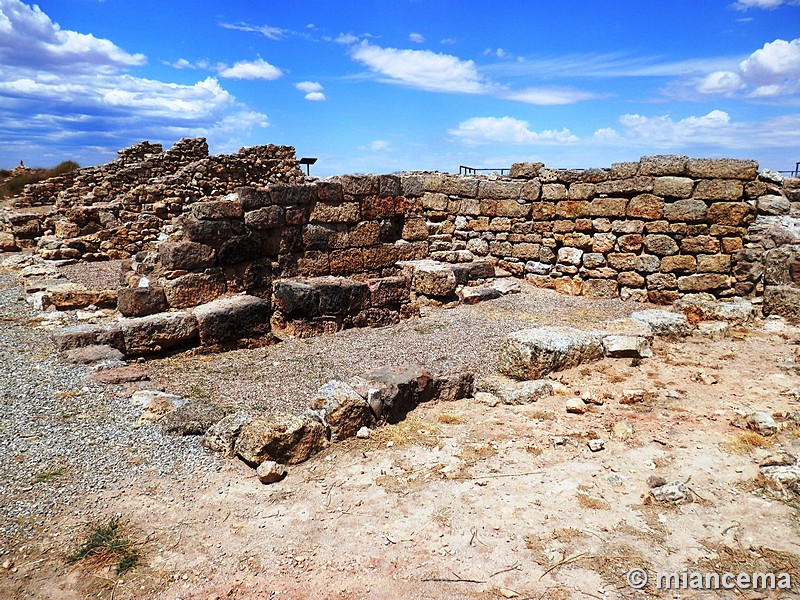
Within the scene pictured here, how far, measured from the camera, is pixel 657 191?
11.1 meters

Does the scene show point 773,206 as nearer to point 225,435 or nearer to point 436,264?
point 436,264

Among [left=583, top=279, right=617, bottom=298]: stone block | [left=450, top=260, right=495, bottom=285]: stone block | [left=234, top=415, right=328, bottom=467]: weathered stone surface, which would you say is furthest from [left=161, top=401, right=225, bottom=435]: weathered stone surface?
[left=583, top=279, right=617, bottom=298]: stone block

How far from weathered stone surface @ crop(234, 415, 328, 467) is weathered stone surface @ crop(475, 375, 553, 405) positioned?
2.27m

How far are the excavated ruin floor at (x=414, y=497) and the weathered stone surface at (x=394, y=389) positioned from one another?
165 mm

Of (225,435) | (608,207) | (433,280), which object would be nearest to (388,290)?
(433,280)

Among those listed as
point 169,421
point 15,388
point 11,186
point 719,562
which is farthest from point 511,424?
point 11,186

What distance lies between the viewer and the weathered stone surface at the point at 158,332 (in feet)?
24.6

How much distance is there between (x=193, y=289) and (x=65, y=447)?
13.3 ft

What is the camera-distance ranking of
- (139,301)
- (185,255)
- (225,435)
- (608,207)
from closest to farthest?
1. (225,435)
2. (139,301)
3. (185,255)
4. (608,207)

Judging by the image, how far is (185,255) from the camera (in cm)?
852

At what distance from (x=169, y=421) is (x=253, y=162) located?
17.4 meters

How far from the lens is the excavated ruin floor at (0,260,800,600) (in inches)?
139

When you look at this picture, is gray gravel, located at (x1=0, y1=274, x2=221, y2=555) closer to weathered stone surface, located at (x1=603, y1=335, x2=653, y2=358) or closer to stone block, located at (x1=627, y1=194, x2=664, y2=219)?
weathered stone surface, located at (x1=603, y1=335, x2=653, y2=358)

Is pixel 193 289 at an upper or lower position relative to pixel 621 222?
lower
